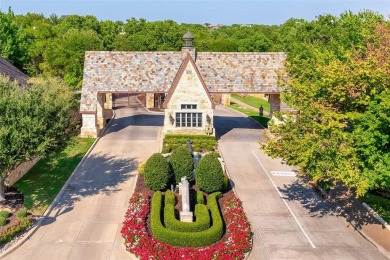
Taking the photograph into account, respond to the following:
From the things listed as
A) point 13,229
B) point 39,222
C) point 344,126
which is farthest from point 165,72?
point 344,126

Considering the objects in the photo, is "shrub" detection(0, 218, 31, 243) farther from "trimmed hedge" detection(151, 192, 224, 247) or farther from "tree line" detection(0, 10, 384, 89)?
"tree line" detection(0, 10, 384, 89)

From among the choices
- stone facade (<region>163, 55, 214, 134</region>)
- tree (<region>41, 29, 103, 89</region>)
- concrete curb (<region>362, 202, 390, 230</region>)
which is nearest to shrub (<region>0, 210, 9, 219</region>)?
stone facade (<region>163, 55, 214, 134</region>)

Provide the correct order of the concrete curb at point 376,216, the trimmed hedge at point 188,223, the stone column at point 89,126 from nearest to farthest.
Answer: the trimmed hedge at point 188,223 < the concrete curb at point 376,216 < the stone column at point 89,126

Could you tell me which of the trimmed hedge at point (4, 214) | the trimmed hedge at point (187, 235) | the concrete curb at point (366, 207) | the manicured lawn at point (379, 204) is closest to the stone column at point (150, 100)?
the concrete curb at point (366, 207)

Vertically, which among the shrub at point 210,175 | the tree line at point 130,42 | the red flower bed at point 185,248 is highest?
the tree line at point 130,42

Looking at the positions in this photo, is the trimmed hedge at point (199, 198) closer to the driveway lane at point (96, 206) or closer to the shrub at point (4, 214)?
the driveway lane at point (96, 206)

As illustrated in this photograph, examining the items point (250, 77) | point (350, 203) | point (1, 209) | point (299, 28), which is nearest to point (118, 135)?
point (250, 77)

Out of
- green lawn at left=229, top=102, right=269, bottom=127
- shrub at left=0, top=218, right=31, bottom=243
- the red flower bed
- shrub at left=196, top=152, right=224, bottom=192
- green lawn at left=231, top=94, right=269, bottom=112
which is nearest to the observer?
the red flower bed
